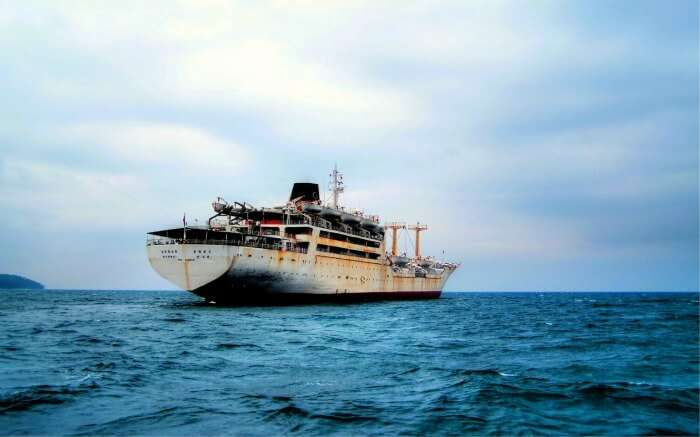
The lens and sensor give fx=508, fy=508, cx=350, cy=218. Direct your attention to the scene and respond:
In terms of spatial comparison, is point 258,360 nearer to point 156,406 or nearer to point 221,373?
point 221,373

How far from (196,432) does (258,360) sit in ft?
28.1

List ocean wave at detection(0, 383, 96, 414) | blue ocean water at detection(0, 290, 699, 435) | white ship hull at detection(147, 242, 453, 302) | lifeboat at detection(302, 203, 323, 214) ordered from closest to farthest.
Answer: blue ocean water at detection(0, 290, 699, 435)
ocean wave at detection(0, 383, 96, 414)
white ship hull at detection(147, 242, 453, 302)
lifeboat at detection(302, 203, 323, 214)

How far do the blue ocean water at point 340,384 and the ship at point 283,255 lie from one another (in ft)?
58.7

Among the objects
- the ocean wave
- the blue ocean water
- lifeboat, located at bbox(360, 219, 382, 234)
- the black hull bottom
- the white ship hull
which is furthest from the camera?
lifeboat, located at bbox(360, 219, 382, 234)

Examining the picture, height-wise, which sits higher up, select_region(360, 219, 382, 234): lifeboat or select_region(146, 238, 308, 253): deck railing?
select_region(360, 219, 382, 234): lifeboat

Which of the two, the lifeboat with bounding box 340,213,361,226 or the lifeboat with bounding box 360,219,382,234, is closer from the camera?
the lifeboat with bounding box 340,213,361,226

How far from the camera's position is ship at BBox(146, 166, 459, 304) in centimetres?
4462

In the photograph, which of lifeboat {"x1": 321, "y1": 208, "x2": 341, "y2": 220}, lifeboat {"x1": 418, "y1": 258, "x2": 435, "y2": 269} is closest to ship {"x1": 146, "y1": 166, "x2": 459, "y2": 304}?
lifeboat {"x1": 321, "y1": 208, "x2": 341, "y2": 220}

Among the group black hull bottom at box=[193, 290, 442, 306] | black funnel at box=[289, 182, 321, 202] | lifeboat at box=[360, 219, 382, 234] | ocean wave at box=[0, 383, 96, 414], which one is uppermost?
black funnel at box=[289, 182, 321, 202]

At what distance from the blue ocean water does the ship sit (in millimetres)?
17885

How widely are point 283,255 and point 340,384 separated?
3440 cm

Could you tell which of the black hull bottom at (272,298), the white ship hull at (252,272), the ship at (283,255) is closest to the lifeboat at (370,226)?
the ship at (283,255)

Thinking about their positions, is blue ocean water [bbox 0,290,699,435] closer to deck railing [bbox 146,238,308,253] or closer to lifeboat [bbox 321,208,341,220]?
deck railing [bbox 146,238,308,253]

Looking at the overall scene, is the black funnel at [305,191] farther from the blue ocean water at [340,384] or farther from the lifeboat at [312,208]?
the blue ocean water at [340,384]
